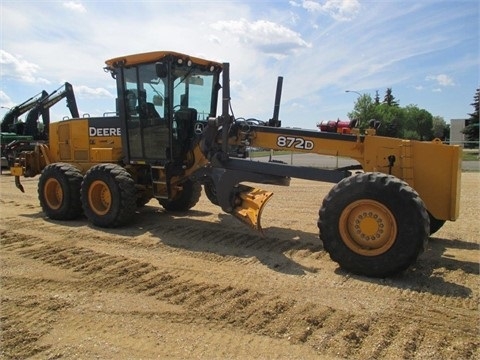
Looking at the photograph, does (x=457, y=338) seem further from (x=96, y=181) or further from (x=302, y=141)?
(x=96, y=181)

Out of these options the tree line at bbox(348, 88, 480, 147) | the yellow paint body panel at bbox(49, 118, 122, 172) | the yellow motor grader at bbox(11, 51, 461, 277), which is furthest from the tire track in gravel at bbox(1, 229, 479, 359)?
the tree line at bbox(348, 88, 480, 147)

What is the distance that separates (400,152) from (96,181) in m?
5.04

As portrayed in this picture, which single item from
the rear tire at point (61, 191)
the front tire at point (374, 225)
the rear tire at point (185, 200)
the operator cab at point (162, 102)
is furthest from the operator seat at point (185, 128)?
the front tire at point (374, 225)

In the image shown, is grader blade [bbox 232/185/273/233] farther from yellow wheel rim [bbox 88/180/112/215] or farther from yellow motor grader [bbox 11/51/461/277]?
yellow wheel rim [bbox 88/180/112/215]

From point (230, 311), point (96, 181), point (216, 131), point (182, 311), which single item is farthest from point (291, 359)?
point (96, 181)

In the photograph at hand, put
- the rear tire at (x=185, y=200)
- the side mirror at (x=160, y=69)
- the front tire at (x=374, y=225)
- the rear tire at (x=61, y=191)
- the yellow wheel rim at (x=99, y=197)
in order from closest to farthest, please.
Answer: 1. the front tire at (x=374, y=225)
2. the side mirror at (x=160, y=69)
3. the yellow wheel rim at (x=99, y=197)
4. the rear tire at (x=61, y=191)
5. the rear tire at (x=185, y=200)

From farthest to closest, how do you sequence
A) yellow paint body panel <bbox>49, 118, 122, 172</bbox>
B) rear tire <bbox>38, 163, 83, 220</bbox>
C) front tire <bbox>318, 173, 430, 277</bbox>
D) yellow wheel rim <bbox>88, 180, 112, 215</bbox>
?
yellow paint body panel <bbox>49, 118, 122, 172</bbox>
rear tire <bbox>38, 163, 83, 220</bbox>
yellow wheel rim <bbox>88, 180, 112, 215</bbox>
front tire <bbox>318, 173, 430, 277</bbox>

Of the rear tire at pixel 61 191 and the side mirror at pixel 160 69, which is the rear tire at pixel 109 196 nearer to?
the rear tire at pixel 61 191

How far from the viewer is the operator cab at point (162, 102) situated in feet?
25.3

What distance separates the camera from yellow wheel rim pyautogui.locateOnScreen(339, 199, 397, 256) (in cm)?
495

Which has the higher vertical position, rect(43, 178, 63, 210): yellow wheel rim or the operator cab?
the operator cab

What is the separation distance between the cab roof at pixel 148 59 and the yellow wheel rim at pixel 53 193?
8.18 feet

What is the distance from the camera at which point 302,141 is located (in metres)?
6.34

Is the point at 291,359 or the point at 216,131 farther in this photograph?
the point at 216,131
